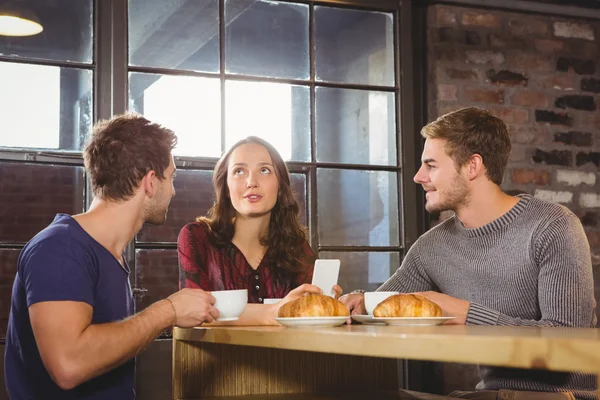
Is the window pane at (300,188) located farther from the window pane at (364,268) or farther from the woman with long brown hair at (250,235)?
the woman with long brown hair at (250,235)

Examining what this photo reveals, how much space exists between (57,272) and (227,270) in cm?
105

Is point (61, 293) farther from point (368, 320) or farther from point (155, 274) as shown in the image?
point (155, 274)

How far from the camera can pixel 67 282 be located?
68.2 inches

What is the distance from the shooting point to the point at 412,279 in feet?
8.79

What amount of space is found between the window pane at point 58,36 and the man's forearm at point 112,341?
165 cm

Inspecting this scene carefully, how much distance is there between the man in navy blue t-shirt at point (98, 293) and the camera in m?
1.70

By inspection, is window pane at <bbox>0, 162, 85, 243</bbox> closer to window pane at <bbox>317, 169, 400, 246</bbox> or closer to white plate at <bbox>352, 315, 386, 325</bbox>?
window pane at <bbox>317, 169, 400, 246</bbox>

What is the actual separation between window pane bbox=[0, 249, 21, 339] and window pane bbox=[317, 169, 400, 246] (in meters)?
1.27

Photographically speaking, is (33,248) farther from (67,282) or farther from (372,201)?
(372,201)

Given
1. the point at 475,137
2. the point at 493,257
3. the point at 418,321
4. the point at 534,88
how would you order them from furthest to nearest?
the point at 534,88, the point at 475,137, the point at 493,257, the point at 418,321

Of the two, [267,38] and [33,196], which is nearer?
[33,196]

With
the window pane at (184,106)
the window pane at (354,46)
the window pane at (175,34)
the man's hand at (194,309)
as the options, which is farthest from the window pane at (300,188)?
the man's hand at (194,309)

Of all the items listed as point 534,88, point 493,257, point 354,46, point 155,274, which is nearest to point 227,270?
point 155,274

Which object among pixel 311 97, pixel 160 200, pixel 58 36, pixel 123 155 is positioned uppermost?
pixel 58 36
